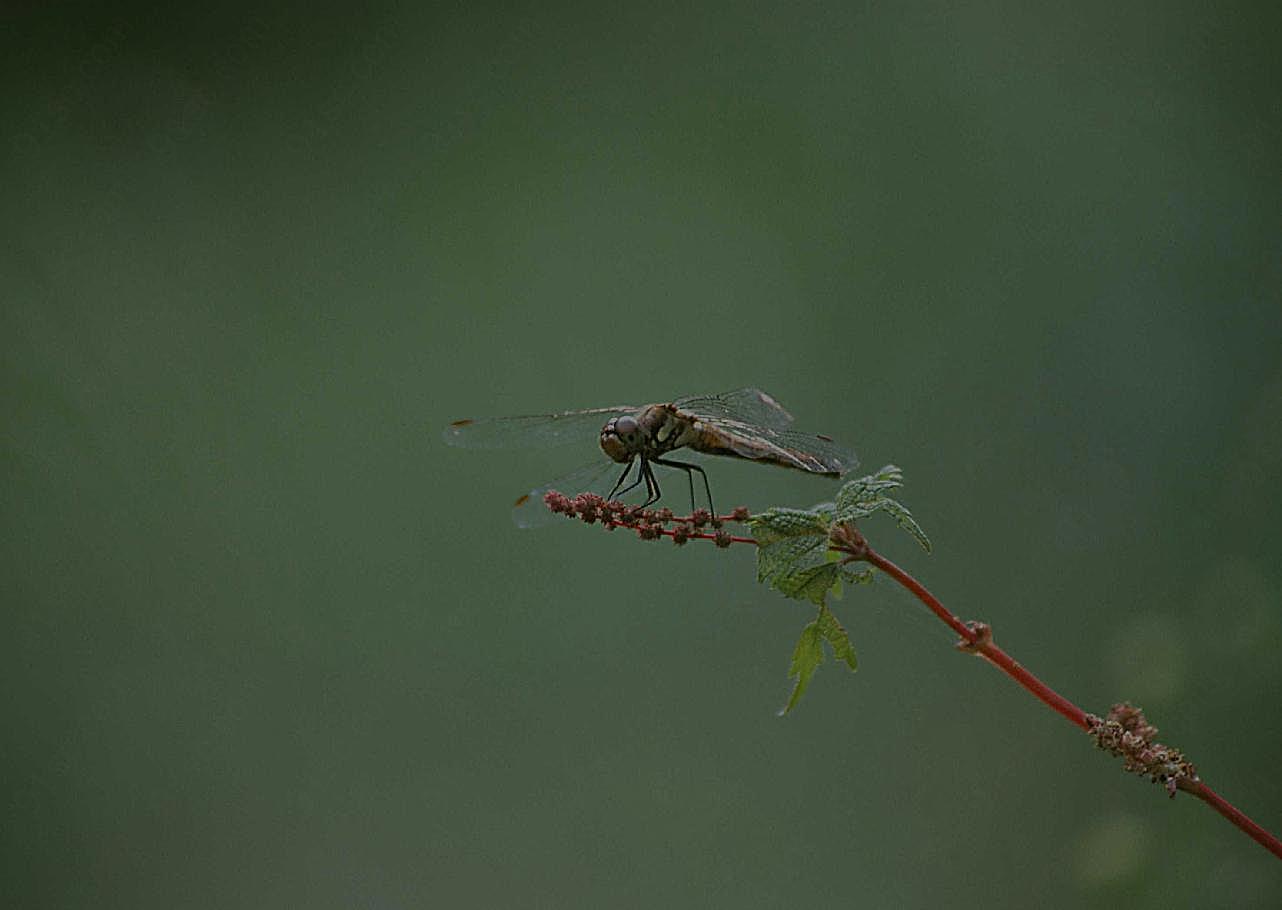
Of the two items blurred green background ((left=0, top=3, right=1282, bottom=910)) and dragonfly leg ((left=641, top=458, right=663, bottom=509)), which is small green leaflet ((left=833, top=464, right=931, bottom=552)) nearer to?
dragonfly leg ((left=641, top=458, right=663, bottom=509))

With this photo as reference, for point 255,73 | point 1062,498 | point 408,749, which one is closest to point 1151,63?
point 1062,498

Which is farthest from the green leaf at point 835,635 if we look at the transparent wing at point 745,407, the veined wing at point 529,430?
the veined wing at point 529,430

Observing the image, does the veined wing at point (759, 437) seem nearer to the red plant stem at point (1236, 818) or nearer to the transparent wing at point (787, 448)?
the transparent wing at point (787, 448)

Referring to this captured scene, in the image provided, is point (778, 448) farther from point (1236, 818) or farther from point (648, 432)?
point (1236, 818)

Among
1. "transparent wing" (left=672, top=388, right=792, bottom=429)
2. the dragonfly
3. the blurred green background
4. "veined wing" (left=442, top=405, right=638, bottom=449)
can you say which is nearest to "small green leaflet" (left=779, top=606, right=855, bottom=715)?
the dragonfly

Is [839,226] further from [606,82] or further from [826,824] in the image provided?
[826,824]

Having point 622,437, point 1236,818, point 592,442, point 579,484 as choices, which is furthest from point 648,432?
point 592,442

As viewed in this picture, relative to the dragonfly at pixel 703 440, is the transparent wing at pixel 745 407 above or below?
above
